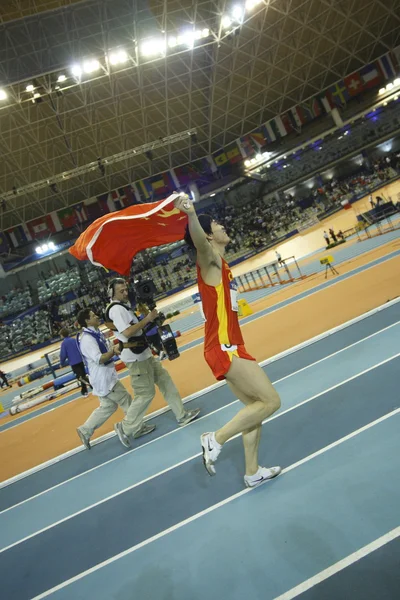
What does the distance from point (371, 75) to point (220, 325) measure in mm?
42592

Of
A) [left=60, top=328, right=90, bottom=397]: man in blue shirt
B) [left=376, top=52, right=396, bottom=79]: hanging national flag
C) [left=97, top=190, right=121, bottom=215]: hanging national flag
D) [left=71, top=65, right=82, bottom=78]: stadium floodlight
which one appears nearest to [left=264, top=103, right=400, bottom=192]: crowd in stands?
[left=376, top=52, right=396, bottom=79]: hanging national flag

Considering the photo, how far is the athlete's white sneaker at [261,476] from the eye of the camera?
11.1ft

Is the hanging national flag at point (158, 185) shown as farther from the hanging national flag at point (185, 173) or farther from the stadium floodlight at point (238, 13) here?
the stadium floodlight at point (238, 13)

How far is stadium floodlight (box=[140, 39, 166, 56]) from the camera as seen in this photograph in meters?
24.3

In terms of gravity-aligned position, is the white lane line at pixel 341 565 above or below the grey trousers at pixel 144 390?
below

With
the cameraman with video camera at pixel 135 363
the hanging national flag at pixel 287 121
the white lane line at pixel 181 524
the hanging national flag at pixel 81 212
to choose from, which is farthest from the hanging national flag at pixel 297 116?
the white lane line at pixel 181 524

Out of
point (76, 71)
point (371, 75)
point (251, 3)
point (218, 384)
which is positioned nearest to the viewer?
point (218, 384)

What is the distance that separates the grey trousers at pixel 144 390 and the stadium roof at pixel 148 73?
21.6 meters

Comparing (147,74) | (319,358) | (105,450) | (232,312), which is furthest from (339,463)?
(147,74)

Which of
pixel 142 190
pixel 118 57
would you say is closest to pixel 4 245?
pixel 142 190

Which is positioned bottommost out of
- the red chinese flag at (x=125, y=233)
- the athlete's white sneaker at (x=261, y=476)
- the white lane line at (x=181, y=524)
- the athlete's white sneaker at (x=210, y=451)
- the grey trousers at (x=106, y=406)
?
the white lane line at (x=181, y=524)

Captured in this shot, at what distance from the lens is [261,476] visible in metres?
3.38

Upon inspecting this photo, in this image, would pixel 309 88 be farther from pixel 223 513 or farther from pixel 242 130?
pixel 223 513

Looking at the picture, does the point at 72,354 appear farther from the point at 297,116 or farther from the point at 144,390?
the point at 297,116
